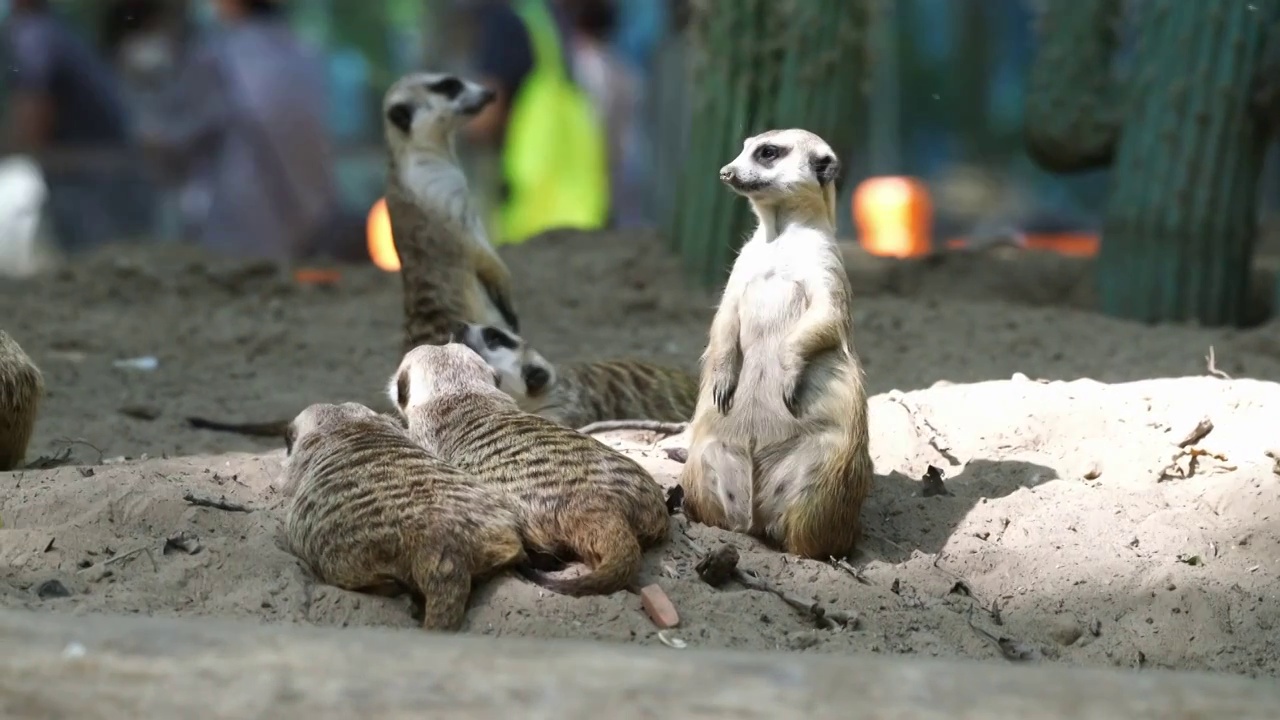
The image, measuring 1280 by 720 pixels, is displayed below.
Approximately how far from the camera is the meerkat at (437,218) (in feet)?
17.1

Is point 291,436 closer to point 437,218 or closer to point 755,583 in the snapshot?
point 755,583

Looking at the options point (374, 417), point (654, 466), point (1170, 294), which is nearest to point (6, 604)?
point (374, 417)

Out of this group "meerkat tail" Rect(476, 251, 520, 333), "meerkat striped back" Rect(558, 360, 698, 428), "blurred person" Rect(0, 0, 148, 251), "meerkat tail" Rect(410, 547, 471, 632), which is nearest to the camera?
"meerkat tail" Rect(410, 547, 471, 632)

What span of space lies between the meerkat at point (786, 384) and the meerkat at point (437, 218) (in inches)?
69.3

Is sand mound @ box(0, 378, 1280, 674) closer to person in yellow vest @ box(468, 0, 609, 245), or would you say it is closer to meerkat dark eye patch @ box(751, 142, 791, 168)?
meerkat dark eye patch @ box(751, 142, 791, 168)

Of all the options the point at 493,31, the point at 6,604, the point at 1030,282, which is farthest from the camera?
the point at 493,31

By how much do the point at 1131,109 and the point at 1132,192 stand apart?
303mm

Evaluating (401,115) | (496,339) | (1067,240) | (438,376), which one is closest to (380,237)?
(1067,240)

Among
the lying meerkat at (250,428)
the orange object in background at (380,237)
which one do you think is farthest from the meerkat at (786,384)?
the orange object in background at (380,237)

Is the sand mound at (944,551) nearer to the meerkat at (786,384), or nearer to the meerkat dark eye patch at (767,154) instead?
the meerkat at (786,384)

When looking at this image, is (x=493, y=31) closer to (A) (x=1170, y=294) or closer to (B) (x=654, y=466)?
(A) (x=1170, y=294)

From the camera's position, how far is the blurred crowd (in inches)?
312

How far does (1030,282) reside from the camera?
6547 mm

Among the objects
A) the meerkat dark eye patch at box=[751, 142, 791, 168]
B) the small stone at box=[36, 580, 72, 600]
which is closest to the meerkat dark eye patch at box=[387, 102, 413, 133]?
the meerkat dark eye patch at box=[751, 142, 791, 168]
